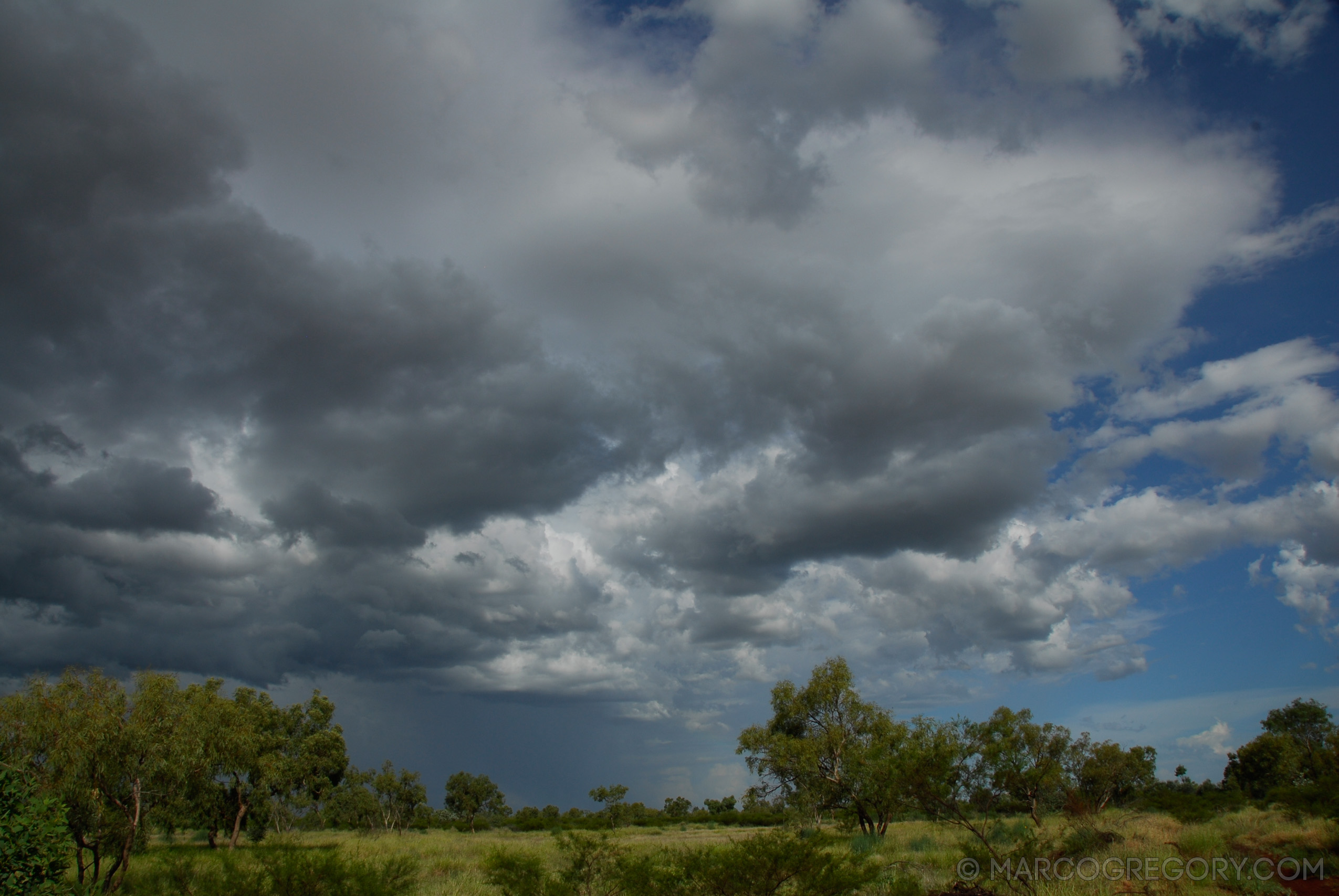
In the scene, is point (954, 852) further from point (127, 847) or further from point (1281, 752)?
point (1281, 752)

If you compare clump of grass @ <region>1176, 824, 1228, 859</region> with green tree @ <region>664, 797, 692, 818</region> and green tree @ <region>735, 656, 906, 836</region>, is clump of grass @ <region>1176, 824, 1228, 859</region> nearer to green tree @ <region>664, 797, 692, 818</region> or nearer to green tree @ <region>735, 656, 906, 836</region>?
green tree @ <region>735, 656, 906, 836</region>

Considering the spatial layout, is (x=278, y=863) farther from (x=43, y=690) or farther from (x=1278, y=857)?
(x=1278, y=857)

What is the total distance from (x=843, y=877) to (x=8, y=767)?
14.8 metres

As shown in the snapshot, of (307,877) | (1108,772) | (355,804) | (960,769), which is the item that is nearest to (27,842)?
(307,877)

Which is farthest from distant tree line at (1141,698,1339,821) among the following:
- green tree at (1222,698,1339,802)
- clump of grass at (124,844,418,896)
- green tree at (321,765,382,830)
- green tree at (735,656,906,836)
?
green tree at (321,765,382,830)

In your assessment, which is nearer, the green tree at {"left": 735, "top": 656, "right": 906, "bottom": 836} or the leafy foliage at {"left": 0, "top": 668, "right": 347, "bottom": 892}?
the leafy foliage at {"left": 0, "top": 668, "right": 347, "bottom": 892}

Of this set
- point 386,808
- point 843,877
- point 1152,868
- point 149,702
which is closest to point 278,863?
point 149,702

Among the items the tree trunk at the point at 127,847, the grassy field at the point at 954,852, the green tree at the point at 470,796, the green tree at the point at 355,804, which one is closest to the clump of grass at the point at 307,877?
the grassy field at the point at 954,852

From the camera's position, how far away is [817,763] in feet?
→ 128

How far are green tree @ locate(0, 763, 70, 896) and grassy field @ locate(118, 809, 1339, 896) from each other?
12.7 ft

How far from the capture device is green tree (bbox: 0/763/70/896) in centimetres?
1073

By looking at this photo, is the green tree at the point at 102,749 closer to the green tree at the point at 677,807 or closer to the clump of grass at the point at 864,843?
the clump of grass at the point at 864,843

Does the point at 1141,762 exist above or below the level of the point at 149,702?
below

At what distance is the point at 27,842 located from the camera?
1094 centimetres
